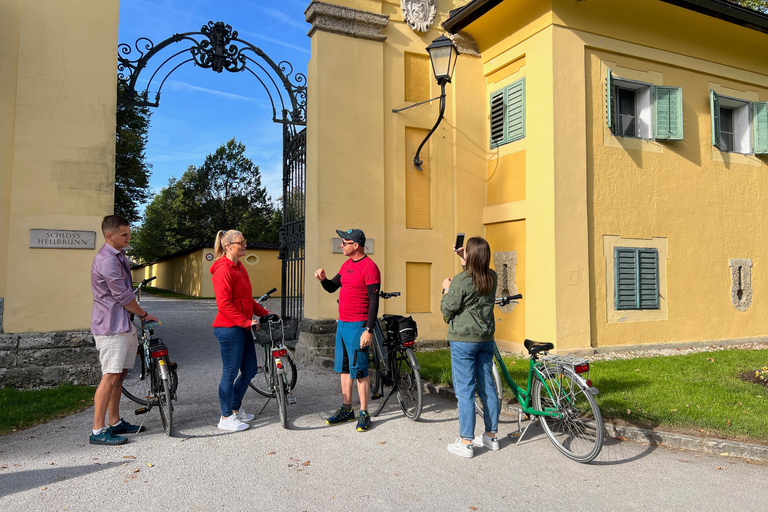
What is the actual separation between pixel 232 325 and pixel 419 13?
23.4 feet

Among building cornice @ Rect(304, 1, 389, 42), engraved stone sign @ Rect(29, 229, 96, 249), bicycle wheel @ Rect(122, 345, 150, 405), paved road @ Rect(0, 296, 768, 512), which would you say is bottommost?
paved road @ Rect(0, 296, 768, 512)

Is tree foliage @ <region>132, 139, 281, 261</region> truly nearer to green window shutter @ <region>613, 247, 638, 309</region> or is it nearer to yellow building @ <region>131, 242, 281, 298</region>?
yellow building @ <region>131, 242, 281, 298</region>

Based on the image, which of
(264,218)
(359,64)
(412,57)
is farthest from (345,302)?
(264,218)

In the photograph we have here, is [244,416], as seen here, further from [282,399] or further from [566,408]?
[566,408]

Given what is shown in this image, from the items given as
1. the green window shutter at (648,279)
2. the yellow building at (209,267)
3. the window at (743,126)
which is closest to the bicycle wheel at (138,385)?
the green window shutter at (648,279)

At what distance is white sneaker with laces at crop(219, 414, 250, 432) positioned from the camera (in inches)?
200

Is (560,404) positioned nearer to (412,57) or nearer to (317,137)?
(317,137)

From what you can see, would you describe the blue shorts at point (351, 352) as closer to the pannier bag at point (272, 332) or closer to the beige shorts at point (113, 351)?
the pannier bag at point (272, 332)

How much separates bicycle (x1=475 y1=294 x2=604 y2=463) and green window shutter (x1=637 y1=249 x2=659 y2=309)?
512cm

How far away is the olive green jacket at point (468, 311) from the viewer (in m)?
4.49

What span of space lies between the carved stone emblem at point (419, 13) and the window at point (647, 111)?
3.47m

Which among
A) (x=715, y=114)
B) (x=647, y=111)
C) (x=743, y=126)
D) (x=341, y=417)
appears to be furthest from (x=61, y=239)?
(x=743, y=126)

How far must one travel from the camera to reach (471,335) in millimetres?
4484

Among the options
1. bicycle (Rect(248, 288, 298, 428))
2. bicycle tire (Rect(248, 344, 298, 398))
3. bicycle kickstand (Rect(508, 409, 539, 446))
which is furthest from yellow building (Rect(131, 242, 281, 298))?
bicycle kickstand (Rect(508, 409, 539, 446))
